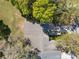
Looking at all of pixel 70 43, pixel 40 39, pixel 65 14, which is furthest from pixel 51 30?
pixel 70 43

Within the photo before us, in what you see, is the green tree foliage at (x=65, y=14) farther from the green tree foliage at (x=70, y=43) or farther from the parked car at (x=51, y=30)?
the green tree foliage at (x=70, y=43)

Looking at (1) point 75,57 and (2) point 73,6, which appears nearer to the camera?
(1) point 75,57

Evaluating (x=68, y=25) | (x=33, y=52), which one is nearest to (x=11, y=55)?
(x=33, y=52)

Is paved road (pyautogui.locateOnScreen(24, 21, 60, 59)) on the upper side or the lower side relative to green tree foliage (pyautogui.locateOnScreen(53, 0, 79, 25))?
lower

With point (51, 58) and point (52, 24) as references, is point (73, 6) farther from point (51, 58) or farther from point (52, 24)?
point (51, 58)

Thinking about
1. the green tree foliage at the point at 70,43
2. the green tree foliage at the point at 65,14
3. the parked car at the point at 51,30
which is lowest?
the green tree foliage at the point at 70,43

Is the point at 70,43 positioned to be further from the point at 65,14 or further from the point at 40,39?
the point at 65,14

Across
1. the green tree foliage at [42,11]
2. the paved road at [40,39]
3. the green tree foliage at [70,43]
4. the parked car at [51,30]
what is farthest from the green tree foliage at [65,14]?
the green tree foliage at [70,43]

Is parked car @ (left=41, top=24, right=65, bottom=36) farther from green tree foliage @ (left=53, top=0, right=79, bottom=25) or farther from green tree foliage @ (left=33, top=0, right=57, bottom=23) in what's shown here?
green tree foliage @ (left=33, top=0, right=57, bottom=23)

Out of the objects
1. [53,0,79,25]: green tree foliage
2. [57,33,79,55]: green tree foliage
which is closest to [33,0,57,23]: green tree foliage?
[53,0,79,25]: green tree foliage
